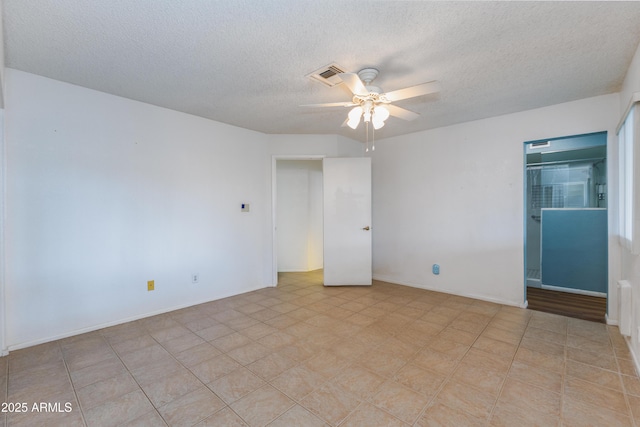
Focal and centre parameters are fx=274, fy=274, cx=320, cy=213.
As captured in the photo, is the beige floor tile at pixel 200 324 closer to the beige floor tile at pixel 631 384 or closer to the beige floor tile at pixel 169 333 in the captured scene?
the beige floor tile at pixel 169 333

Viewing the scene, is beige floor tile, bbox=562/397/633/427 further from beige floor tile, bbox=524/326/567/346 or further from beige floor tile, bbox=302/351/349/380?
beige floor tile, bbox=302/351/349/380

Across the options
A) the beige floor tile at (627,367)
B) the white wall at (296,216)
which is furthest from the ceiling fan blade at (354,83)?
the white wall at (296,216)

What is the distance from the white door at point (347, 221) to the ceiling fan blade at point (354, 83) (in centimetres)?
214

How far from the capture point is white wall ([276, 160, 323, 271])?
18.1 feet

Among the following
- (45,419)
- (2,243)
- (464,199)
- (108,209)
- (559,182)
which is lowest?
(45,419)

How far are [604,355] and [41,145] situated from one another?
5.12 m

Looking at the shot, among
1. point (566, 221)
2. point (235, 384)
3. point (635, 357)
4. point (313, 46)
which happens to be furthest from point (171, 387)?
point (566, 221)

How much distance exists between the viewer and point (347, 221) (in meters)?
4.36

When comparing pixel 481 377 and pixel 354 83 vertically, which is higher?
pixel 354 83

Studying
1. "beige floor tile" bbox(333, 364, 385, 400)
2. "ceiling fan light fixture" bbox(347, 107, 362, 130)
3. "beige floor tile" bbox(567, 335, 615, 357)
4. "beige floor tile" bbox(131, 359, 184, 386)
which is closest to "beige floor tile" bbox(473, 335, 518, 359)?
"beige floor tile" bbox(567, 335, 615, 357)

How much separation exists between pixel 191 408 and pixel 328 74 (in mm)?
2658

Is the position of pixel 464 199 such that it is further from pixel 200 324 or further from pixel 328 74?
pixel 200 324

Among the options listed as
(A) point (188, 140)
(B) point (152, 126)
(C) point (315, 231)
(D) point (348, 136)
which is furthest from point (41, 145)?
(C) point (315, 231)

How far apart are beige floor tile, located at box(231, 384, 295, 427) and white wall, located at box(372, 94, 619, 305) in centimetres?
306
